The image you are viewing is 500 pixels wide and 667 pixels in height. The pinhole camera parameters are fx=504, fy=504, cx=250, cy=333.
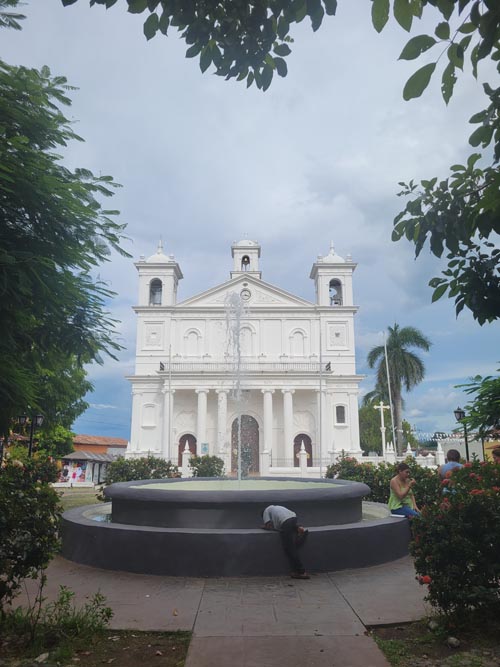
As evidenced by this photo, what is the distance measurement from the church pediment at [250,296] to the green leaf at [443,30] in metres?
38.2

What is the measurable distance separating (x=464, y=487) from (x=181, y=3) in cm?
444

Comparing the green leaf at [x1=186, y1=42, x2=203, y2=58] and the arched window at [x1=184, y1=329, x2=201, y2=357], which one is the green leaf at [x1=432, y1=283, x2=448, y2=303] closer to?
the green leaf at [x1=186, y1=42, x2=203, y2=58]

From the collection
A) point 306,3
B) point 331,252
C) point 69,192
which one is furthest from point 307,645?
point 331,252

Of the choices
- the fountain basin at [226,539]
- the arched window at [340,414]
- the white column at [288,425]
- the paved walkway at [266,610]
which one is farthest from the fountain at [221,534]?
the arched window at [340,414]

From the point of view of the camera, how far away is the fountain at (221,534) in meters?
6.04

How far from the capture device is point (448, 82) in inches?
101

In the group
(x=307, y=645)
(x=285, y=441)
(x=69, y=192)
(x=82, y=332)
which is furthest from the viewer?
(x=285, y=441)

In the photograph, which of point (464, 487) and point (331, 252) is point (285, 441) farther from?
point (464, 487)

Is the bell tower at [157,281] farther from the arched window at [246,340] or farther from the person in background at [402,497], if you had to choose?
the person in background at [402,497]

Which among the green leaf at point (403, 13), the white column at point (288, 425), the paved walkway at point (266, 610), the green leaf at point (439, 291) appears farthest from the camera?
the white column at point (288, 425)

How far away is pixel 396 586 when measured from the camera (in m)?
5.70

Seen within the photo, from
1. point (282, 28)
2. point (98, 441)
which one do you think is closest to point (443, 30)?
point (282, 28)

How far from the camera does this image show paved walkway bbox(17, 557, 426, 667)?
380 centimetres

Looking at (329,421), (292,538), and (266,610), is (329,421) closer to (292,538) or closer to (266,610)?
(292,538)
